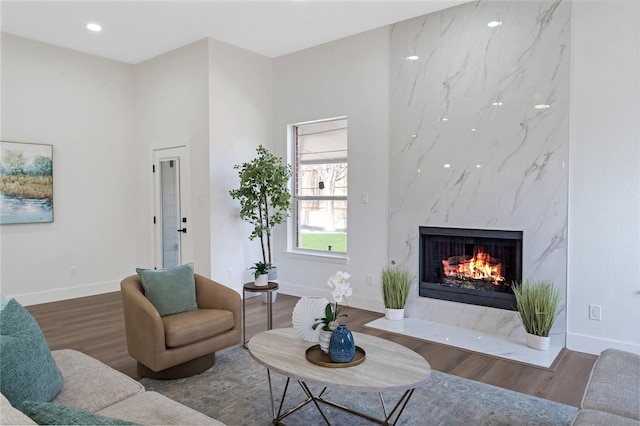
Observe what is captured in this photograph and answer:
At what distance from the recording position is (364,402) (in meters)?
2.67

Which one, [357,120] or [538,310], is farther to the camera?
[357,120]

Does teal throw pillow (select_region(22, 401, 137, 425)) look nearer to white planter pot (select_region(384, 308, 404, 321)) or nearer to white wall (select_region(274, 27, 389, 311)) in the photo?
white planter pot (select_region(384, 308, 404, 321))

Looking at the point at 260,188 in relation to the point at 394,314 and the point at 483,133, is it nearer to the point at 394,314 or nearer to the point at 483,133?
the point at 394,314

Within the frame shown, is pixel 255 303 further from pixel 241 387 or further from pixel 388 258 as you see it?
pixel 241 387

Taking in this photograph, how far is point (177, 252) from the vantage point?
567 centimetres

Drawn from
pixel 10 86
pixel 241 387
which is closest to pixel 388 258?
pixel 241 387

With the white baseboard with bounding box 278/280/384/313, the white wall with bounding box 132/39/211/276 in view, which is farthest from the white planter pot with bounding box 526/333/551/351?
the white wall with bounding box 132/39/211/276

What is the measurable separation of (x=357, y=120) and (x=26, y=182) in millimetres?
4068

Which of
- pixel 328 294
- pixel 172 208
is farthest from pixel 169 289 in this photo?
pixel 172 208

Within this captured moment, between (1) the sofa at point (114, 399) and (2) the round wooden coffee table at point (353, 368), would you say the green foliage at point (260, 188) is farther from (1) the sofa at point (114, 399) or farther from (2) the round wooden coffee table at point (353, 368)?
(1) the sofa at point (114, 399)

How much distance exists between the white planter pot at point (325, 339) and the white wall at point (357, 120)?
8.53ft

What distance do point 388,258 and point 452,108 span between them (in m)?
1.75

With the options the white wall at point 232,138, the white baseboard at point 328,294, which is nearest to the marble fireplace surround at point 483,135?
the white baseboard at point 328,294

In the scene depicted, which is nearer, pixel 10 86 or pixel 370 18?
pixel 370 18
